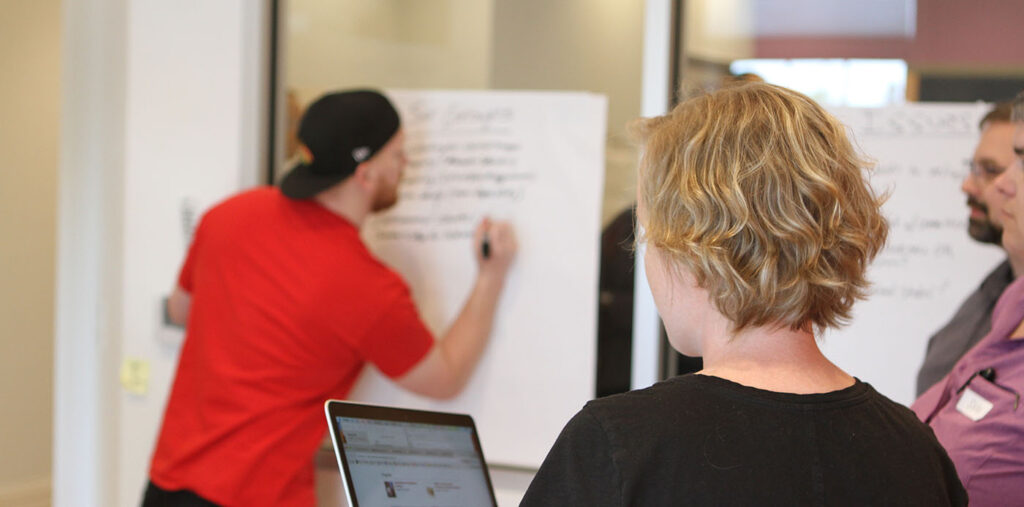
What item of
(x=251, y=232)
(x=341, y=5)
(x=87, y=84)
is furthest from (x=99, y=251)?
(x=341, y=5)

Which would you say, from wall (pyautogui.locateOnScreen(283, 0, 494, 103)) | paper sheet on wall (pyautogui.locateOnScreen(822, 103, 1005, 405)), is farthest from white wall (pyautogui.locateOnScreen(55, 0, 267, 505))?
paper sheet on wall (pyautogui.locateOnScreen(822, 103, 1005, 405))

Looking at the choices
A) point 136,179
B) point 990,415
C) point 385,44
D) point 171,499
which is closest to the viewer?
point 990,415

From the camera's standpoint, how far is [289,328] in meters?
2.02

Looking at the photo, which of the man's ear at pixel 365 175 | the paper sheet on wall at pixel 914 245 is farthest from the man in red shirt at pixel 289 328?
the paper sheet on wall at pixel 914 245

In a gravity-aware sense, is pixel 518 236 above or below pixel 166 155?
below

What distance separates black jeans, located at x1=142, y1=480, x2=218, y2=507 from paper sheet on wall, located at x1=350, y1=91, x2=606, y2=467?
0.49m

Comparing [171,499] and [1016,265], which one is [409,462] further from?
[1016,265]

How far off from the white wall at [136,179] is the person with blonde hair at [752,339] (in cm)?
179

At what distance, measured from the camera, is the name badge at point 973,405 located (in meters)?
1.28

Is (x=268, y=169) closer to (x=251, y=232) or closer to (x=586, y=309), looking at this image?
(x=251, y=232)

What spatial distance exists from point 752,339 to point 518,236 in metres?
1.40

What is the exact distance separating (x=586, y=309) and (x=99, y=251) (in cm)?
135

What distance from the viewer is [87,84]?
8.55 feet

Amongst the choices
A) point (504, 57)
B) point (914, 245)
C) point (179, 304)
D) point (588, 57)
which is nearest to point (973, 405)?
point (914, 245)
